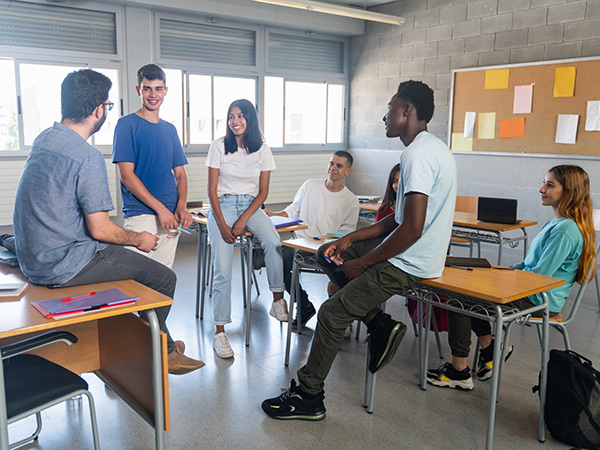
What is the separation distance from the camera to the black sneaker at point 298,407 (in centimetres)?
242

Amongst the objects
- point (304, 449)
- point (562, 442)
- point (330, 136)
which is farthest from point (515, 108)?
point (304, 449)

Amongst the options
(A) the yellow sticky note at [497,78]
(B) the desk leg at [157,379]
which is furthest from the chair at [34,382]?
(A) the yellow sticky note at [497,78]

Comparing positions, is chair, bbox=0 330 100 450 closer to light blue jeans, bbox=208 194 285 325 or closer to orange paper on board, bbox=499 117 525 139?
light blue jeans, bbox=208 194 285 325

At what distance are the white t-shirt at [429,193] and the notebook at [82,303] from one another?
109 centimetres

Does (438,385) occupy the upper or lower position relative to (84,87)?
lower

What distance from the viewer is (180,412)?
8.13ft

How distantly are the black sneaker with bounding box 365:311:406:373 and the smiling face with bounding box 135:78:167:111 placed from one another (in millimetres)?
1594

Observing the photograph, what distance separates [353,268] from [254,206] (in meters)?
1.05

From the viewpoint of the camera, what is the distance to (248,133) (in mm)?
3287

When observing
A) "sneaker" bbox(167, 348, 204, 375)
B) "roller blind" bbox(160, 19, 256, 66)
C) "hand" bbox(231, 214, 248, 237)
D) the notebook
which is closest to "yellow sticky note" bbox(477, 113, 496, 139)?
"roller blind" bbox(160, 19, 256, 66)

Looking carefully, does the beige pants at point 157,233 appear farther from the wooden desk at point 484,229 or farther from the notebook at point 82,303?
the wooden desk at point 484,229

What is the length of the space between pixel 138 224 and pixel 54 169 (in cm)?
104

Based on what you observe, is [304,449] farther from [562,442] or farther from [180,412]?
[562,442]

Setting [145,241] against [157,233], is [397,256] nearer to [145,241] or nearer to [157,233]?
[145,241]
